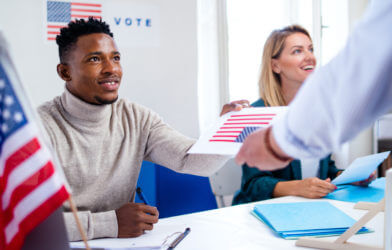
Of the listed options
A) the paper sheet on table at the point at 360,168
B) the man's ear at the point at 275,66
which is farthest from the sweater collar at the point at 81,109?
the man's ear at the point at 275,66

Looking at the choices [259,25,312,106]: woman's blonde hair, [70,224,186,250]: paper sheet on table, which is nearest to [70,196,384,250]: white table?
[70,224,186,250]: paper sheet on table

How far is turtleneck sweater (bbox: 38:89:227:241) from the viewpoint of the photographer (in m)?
1.33

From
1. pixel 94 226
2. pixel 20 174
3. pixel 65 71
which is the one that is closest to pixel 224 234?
pixel 94 226

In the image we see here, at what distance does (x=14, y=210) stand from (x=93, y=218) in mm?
507

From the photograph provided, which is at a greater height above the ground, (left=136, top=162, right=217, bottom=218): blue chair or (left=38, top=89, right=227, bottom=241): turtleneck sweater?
(left=38, top=89, right=227, bottom=241): turtleneck sweater

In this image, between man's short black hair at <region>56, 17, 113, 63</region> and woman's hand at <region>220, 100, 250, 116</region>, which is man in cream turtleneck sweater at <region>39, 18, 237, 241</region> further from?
woman's hand at <region>220, 100, 250, 116</region>

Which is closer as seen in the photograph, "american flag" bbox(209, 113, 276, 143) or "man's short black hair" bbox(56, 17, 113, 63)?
"american flag" bbox(209, 113, 276, 143)

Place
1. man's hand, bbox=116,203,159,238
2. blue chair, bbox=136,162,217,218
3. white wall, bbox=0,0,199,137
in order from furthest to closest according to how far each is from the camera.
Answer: white wall, bbox=0,0,199,137
blue chair, bbox=136,162,217,218
man's hand, bbox=116,203,159,238

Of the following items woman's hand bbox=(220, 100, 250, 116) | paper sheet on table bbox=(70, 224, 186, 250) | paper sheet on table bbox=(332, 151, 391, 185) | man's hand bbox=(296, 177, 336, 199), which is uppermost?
woman's hand bbox=(220, 100, 250, 116)

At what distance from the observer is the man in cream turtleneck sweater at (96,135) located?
1.34 meters

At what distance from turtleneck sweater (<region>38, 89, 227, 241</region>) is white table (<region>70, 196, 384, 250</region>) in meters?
0.21

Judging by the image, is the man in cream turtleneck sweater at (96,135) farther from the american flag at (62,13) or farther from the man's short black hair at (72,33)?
the american flag at (62,13)

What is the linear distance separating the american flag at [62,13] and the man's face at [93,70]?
1.18 metres

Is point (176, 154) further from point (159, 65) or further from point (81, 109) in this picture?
point (159, 65)
